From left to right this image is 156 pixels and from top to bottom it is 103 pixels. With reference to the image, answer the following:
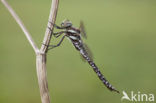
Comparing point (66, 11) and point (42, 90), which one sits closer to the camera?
point (42, 90)

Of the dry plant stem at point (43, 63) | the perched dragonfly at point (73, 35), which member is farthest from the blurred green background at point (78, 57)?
the dry plant stem at point (43, 63)

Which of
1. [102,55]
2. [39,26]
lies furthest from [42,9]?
[102,55]

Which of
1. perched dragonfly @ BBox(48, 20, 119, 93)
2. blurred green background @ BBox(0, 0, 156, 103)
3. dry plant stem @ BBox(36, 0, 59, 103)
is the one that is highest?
blurred green background @ BBox(0, 0, 156, 103)

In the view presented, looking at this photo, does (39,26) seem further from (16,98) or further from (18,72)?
(16,98)

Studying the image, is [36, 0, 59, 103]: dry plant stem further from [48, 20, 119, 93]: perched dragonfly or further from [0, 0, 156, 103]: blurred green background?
[0, 0, 156, 103]: blurred green background

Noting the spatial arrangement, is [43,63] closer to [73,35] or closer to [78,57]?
[73,35]

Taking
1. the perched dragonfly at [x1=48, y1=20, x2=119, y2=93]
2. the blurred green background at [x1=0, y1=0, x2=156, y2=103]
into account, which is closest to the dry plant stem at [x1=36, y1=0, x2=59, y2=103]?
the perched dragonfly at [x1=48, y1=20, x2=119, y2=93]

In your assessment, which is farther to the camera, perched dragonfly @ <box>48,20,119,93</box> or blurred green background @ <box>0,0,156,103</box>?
blurred green background @ <box>0,0,156,103</box>

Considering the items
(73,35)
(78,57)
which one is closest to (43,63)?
(73,35)
